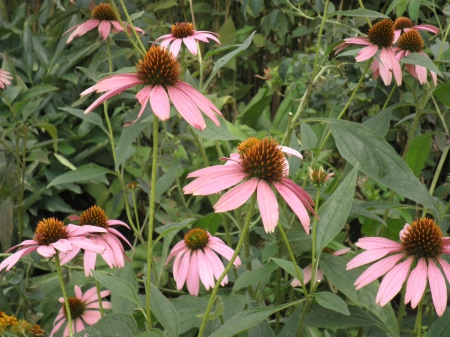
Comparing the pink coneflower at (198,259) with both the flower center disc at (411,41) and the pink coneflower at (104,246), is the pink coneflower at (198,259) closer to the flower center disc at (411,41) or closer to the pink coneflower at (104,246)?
the pink coneflower at (104,246)

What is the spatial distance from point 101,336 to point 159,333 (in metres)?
0.11

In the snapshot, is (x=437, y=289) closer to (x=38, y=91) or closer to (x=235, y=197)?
(x=235, y=197)

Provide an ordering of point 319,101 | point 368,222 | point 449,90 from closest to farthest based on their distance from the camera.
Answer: point 449,90
point 368,222
point 319,101

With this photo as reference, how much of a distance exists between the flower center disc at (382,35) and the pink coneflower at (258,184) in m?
0.48

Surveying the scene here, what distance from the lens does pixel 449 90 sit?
1159 millimetres

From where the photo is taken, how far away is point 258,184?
74 cm

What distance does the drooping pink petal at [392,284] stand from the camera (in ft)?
2.80

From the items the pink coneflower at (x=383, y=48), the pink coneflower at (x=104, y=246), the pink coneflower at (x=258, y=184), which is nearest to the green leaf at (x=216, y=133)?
the pink coneflower at (x=258, y=184)

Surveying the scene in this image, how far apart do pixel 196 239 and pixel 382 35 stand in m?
0.55

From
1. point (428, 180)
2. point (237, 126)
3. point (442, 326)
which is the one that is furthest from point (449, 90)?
point (237, 126)

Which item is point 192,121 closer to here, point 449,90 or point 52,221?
point 52,221

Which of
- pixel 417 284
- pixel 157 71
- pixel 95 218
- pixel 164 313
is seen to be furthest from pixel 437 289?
pixel 95 218

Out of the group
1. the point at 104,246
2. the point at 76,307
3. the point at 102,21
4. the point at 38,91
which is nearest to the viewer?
the point at 104,246

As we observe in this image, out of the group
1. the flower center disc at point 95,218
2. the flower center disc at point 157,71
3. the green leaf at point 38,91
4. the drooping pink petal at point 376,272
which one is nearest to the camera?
the flower center disc at point 157,71
